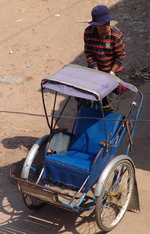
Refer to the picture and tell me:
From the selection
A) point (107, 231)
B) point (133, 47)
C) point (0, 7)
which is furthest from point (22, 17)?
point (107, 231)

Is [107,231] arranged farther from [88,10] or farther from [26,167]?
[88,10]

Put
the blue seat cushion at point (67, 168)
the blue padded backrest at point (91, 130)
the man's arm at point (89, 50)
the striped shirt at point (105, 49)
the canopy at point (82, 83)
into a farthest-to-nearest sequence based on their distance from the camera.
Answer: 1. the man's arm at point (89, 50)
2. the striped shirt at point (105, 49)
3. the blue padded backrest at point (91, 130)
4. the blue seat cushion at point (67, 168)
5. the canopy at point (82, 83)

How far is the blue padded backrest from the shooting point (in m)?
5.07

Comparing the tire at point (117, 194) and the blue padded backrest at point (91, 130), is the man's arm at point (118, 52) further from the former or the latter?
the tire at point (117, 194)

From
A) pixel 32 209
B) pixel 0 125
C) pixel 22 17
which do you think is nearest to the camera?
pixel 32 209

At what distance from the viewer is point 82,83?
15.2 feet

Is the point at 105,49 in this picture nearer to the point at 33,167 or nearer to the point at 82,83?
the point at 82,83

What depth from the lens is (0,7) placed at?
11039 millimetres

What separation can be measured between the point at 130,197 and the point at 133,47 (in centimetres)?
482

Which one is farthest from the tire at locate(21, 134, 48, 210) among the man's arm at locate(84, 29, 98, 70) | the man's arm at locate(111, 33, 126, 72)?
the man's arm at locate(111, 33, 126, 72)

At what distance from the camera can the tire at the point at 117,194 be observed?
15.6ft

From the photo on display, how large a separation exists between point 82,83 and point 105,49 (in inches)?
43.1

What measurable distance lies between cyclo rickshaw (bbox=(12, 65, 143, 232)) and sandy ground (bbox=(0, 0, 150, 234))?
241 millimetres

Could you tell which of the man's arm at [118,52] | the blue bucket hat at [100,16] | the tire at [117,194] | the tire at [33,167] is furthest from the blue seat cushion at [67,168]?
Answer: the blue bucket hat at [100,16]
